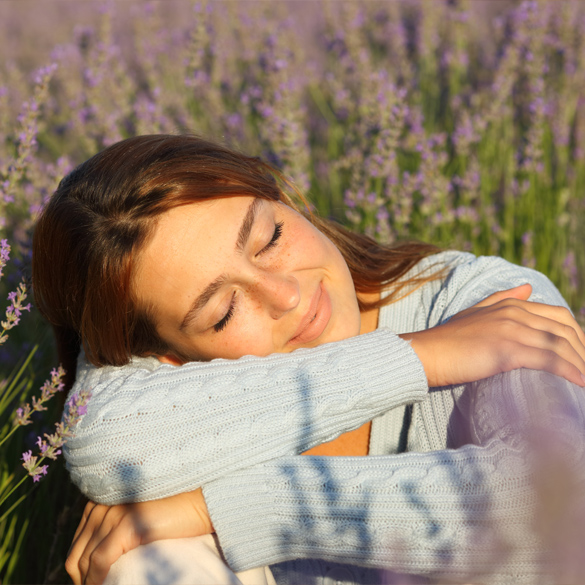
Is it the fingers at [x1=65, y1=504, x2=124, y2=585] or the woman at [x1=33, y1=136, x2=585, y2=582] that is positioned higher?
the woman at [x1=33, y1=136, x2=585, y2=582]

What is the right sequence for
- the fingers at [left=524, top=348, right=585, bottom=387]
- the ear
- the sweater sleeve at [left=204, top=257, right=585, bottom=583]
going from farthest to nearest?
1. the ear
2. the fingers at [left=524, top=348, right=585, bottom=387]
3. the sweater sleeve at [left=204, top=257, right=585, bottom=583]

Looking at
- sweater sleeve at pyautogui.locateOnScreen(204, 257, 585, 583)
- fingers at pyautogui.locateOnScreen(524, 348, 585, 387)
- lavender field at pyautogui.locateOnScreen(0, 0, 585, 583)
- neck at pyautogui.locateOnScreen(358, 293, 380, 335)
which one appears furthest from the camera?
lavender field at pyautogui.locateOnScreen(0, 0, 585, 583)

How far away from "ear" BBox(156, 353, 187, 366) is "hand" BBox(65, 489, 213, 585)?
0.46 meters

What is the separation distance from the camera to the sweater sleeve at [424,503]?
3.76 ft

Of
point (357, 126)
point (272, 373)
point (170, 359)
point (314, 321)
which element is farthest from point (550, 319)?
point (357, 126)

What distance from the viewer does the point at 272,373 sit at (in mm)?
1327

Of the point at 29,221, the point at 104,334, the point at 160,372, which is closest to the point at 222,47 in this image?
the point at 29,221

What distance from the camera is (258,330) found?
1.47 m

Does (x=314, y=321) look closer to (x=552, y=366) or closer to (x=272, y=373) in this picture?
(x=272, y=373)

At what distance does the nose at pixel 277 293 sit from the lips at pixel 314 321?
0.23 feet

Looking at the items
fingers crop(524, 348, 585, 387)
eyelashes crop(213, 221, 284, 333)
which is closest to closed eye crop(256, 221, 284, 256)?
eyelashes crop(213, 221, 284, 333)

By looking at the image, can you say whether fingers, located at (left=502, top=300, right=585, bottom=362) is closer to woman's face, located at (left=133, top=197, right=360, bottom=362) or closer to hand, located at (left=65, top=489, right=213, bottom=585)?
woman's face, located at (left=133, top=197, right=360, bottom=362)

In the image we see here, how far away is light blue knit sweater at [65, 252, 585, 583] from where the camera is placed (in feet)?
3.82

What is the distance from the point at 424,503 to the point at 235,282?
2.06 ft
